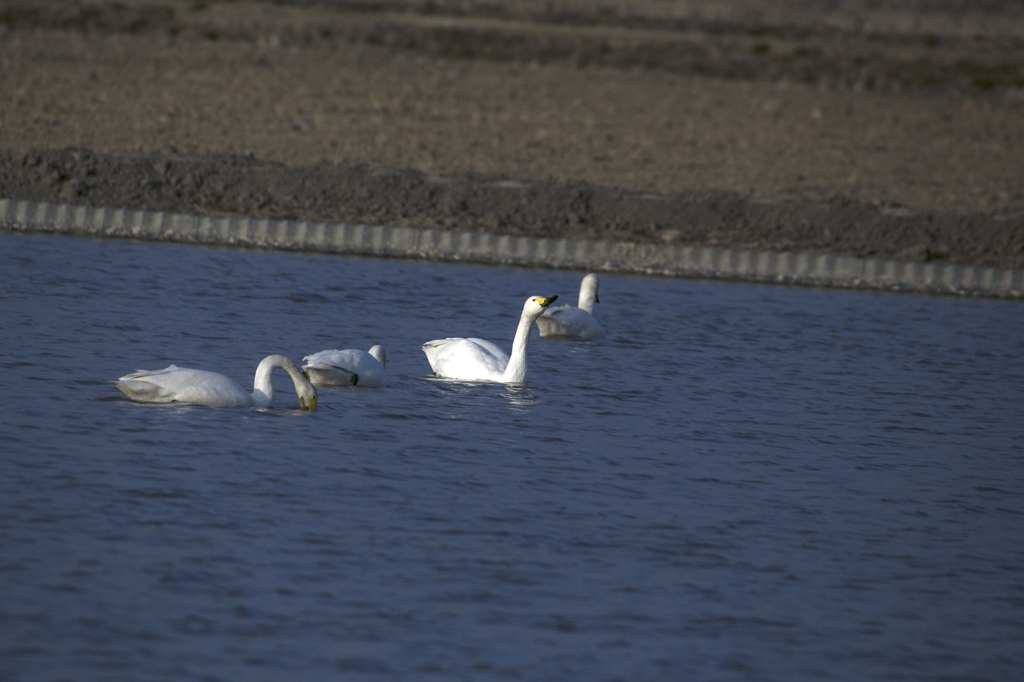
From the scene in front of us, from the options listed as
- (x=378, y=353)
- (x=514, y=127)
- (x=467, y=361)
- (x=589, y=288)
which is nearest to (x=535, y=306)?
(x=467, y=361)

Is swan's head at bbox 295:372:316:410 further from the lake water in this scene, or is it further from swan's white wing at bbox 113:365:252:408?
swan's white wing at bbox 113:365:252:408

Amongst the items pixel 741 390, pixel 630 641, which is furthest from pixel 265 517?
pixel 741 390

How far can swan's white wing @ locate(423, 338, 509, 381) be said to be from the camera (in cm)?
1020

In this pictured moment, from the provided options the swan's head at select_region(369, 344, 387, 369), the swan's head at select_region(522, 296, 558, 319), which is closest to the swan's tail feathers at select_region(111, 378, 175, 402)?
the swan's head at select_region(369, 344, 387, 369)

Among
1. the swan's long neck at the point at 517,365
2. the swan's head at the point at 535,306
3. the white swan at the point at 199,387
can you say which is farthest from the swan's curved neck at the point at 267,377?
the swan's head at the point at 535,306

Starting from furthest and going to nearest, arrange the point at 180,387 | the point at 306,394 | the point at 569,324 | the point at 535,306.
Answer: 1. the point at 569,324
2. the point at 535,306
3. the point at 306,394
4. the point at 180,387

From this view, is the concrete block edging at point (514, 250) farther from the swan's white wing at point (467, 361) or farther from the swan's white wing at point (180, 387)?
the swan's white wing at point (180, 387)

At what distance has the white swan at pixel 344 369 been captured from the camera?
941 centimetres

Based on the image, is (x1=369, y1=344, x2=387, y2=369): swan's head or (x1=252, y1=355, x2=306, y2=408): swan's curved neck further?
(x1=369, y1=344, x2=387, y2=369): swan's head

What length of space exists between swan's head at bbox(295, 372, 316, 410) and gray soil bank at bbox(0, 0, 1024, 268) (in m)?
8.49

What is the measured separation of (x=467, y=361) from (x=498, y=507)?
308 cm

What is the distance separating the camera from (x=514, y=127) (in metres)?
23.9

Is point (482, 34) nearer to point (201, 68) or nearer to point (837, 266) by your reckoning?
point (201, 68)

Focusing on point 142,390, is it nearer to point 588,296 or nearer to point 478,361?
point 478,361
